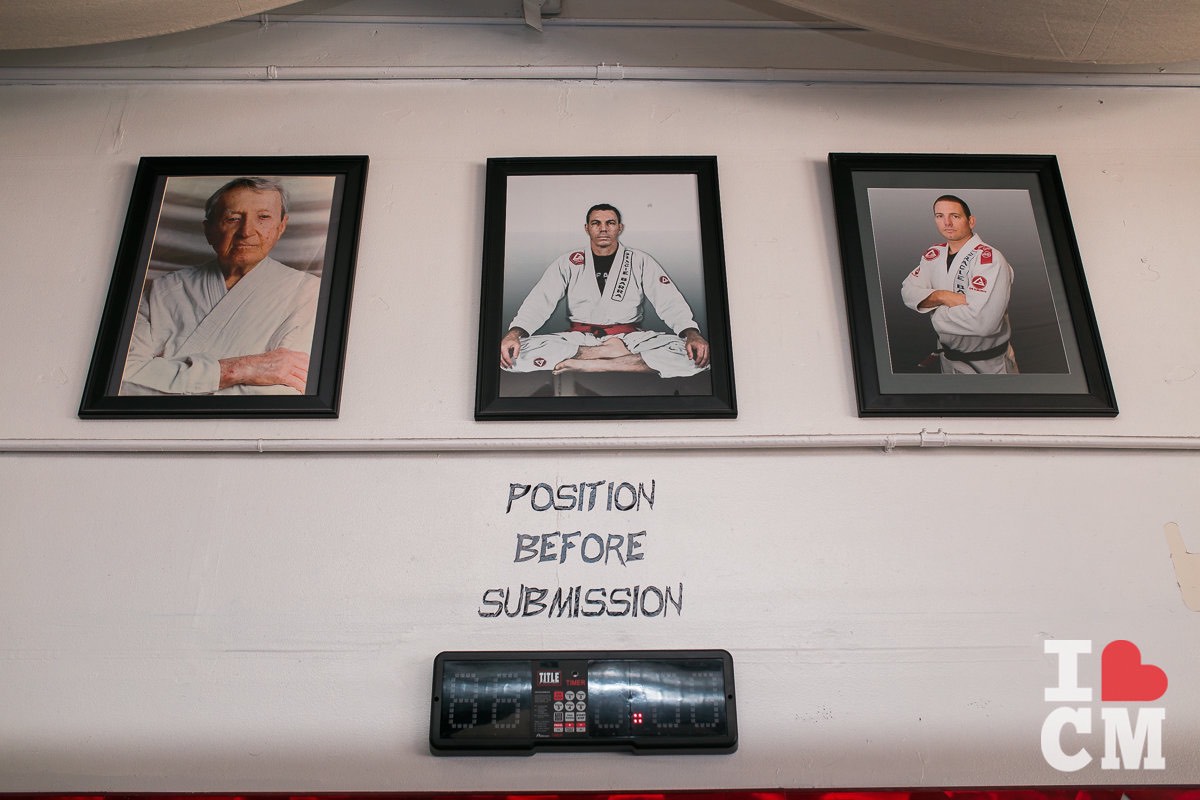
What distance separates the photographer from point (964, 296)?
80.2 inches

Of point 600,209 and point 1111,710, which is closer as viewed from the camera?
point 1111,710

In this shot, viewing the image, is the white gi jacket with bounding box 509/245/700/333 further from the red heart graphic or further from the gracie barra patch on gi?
the red heart graphic

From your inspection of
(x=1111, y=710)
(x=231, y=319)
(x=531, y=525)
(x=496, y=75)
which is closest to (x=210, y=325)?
(x=231, y=319)

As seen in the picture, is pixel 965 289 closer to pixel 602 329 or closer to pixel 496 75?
pixel 602 329

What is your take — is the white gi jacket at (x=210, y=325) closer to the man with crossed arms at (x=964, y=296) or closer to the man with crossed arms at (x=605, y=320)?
the man with crossed arms at (x=605, y=320)

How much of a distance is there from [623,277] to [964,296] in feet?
2.62

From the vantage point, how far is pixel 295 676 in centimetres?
170

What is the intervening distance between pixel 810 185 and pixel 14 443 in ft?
6.35

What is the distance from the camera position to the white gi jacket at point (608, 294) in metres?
2.01

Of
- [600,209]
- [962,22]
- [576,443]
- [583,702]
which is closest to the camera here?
[583,702]

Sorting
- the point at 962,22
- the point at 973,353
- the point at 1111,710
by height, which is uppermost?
the point at 962,22

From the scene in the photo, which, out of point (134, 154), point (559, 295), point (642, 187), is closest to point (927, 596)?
point (559, 295)

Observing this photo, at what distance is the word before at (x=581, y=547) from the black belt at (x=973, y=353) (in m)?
0.81

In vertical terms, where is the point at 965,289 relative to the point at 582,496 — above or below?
above
